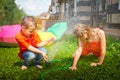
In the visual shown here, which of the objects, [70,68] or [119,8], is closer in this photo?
[70,68]

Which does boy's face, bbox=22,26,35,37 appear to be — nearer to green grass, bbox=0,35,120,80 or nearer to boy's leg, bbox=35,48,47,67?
boy's leg, bbox=35,48,47,67

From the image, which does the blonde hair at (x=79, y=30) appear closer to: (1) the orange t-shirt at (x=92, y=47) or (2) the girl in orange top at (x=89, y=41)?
(2) the girl in orange top at (x=89, y=41)

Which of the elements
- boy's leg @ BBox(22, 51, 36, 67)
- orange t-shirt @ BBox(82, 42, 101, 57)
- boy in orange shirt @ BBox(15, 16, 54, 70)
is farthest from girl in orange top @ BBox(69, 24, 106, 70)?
boy's leg @ BBox(22, 51, 36, 67)

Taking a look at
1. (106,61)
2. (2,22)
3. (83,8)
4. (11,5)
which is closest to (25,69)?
(106,61)

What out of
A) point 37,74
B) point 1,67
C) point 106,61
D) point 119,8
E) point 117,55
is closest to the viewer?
point 37,74

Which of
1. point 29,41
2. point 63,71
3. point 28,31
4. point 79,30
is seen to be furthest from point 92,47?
point 28,31

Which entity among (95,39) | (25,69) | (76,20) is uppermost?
(95,39)

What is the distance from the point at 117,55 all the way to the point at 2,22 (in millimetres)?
14204

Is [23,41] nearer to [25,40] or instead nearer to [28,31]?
[25,40]

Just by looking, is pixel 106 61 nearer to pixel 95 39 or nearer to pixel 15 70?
pixel 95 39

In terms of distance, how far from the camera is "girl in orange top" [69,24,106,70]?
237 inches

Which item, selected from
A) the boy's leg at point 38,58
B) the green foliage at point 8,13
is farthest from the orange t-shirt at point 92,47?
the green foliage at point 8,13

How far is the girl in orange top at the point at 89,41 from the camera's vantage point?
237 inches

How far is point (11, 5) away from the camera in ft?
74.1
